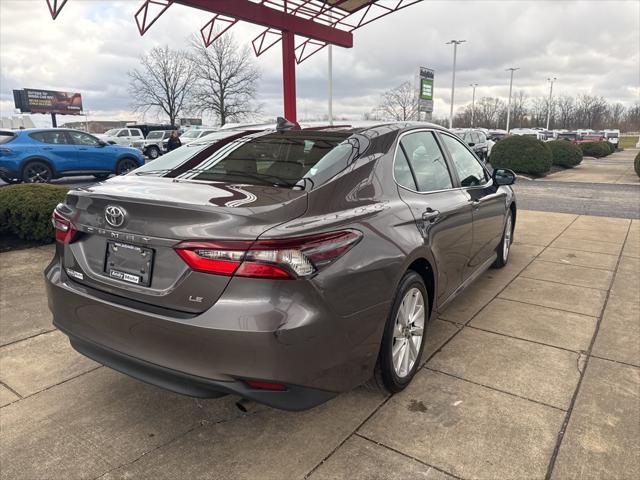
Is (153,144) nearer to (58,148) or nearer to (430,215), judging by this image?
(58,148)

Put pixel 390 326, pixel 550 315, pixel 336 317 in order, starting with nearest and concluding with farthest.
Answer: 1. pixel 336 317
2. pixel 390 326
3. pixel 550 315

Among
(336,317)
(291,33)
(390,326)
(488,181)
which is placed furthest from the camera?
(291,33)

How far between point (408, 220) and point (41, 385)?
2.49 meters

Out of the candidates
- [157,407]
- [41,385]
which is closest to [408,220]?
[157,407]

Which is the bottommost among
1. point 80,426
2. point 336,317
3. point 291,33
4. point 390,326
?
point 80,426

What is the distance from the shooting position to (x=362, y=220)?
239 centimetres

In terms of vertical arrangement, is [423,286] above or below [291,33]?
below

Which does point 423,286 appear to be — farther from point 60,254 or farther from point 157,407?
point 60,254

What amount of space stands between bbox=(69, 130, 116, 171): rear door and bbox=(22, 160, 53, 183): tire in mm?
747

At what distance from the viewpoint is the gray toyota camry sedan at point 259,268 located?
2.00m

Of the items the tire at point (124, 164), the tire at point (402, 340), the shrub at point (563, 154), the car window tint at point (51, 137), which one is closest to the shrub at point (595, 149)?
the shrub at point (563, 154)

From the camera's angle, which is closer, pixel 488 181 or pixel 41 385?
pixel 41 385

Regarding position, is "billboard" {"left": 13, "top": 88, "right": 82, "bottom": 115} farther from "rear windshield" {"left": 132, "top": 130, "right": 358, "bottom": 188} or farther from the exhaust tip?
the exhaust tip

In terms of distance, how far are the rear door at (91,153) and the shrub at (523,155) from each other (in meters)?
13.2
